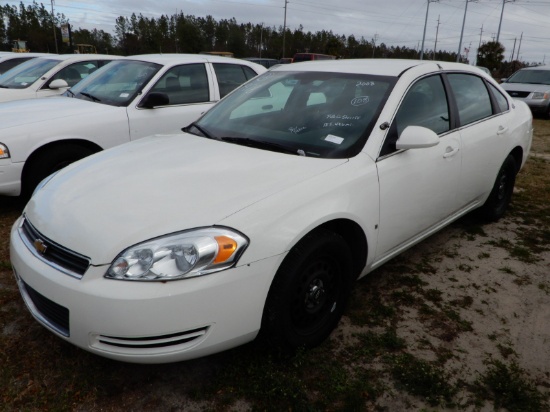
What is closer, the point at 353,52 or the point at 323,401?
the point at 323,401

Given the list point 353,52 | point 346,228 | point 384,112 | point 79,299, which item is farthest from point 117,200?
point 353,52

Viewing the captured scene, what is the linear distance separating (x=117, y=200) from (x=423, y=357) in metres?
1.85

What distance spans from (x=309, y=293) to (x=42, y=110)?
364 cm

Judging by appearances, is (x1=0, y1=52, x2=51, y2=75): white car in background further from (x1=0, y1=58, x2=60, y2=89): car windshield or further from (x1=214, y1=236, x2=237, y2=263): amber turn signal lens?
Result: (x1=214, y1=236, x2=237, y2=263): amber turn signal lens

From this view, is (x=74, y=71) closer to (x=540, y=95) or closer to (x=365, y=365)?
(x=365, y=365)

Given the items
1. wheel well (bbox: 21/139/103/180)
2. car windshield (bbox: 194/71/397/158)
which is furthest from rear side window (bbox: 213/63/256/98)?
car windshield (bbox: 194/71/397/158)

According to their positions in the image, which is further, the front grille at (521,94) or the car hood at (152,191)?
the front grille at (521,94)

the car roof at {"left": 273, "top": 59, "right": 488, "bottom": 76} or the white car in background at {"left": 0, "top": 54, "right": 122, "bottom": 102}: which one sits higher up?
the car roof at {"left": 273, "top": 59, "right": 488, "bottom": 76}

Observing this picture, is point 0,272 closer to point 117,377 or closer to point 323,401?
point 117,377

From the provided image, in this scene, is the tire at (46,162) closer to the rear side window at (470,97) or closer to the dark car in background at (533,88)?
the rear side window at (470,97)

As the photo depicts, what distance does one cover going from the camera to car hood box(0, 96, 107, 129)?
4.25m

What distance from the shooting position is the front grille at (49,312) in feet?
6.59

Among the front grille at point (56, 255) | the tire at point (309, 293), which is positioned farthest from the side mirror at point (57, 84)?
the tire at point (309, 293)

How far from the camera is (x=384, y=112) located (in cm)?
276
